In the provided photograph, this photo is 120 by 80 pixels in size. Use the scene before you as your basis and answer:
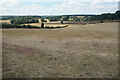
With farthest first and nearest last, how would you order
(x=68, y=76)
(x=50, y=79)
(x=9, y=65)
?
1. (x=9, y=65)
2. (x=68, y=76)
3. (x=50, y=79)

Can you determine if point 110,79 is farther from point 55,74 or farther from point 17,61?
point 17,61

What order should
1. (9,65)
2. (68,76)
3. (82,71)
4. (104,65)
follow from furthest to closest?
1. (104,65)
2. (9,65)
3. (82,71)
4. (68,76)

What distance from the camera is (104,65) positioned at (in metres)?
13.2

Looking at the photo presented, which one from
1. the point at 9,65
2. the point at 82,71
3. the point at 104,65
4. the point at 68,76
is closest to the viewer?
the point at 68,76

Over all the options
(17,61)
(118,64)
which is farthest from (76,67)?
(17,61)

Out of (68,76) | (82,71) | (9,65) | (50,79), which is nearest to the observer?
(50,79)

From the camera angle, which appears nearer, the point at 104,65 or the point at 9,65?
the point at 9,65

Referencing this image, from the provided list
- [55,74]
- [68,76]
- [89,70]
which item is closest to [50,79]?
[55,74]

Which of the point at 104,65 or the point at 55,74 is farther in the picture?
the point at 104,65

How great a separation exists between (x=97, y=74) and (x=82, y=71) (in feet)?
4.59

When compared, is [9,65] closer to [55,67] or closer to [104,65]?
[55,67]

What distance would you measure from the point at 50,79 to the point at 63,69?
7.79 feet

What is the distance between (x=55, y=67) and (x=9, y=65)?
4.80 metres

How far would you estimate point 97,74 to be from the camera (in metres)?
10.9
